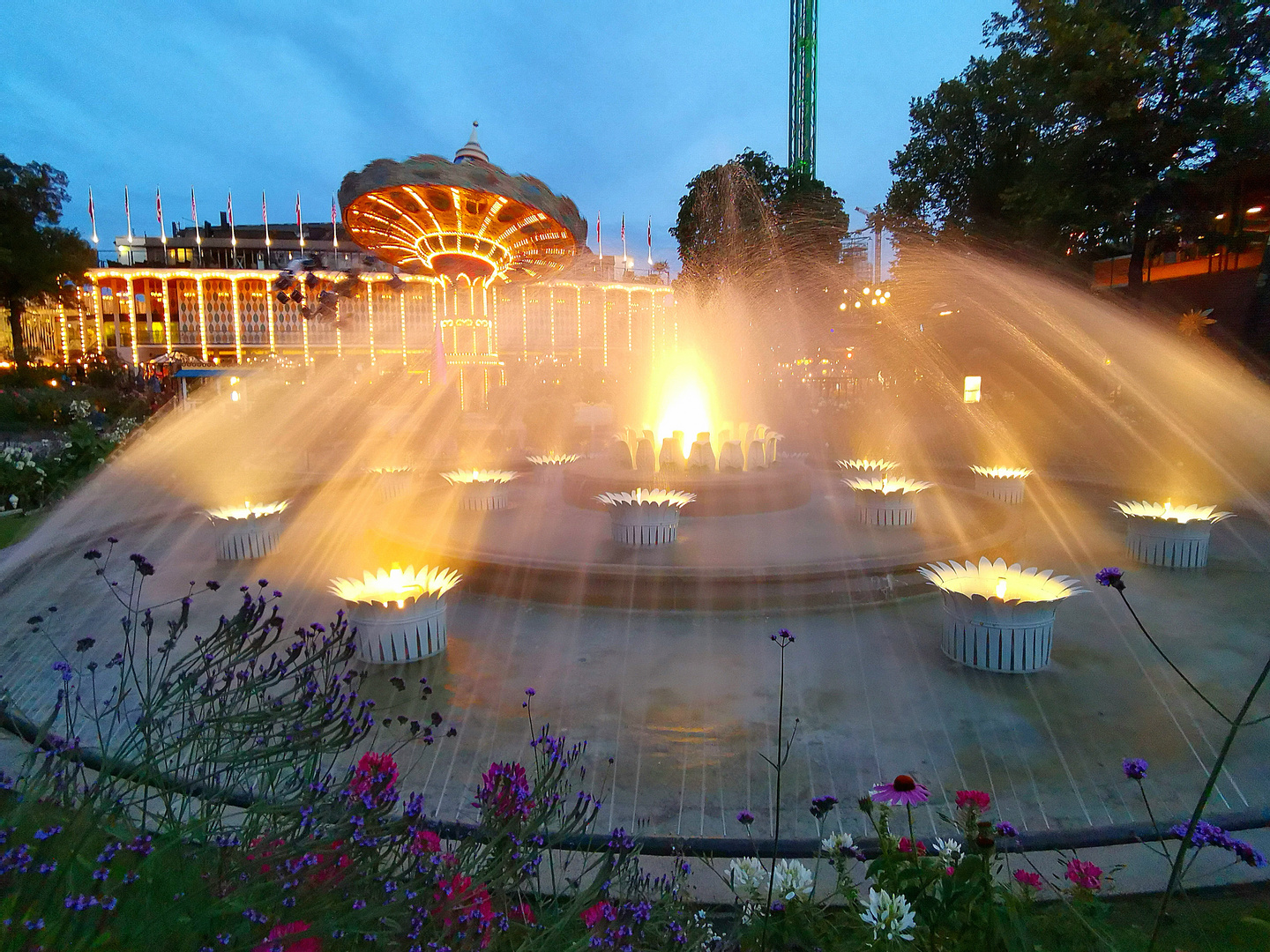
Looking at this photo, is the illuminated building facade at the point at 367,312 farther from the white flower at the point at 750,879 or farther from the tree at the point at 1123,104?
the white flower at the point at 750,879

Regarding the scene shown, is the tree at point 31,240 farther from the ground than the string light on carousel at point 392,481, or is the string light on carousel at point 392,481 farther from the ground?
the tree at point 31,240

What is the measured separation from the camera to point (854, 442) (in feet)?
76.7

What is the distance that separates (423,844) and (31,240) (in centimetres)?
5489

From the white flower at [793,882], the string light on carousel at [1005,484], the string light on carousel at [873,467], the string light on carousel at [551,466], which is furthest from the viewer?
the string light on carousel at [551,466]

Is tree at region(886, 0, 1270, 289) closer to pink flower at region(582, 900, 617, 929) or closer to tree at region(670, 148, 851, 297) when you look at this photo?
tree at region(670, 148, 851, 297)

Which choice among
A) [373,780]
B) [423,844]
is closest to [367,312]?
[373,780]

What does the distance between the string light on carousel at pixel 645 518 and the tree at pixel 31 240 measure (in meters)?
45.4

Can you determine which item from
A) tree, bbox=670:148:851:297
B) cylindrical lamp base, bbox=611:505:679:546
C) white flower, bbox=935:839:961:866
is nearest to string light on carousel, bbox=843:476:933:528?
cylindrical lamp base, bbox=611:505:679:546

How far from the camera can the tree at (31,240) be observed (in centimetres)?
4172

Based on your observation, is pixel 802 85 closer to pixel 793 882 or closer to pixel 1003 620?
pixel 1003 620

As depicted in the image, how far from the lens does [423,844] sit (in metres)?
2.51

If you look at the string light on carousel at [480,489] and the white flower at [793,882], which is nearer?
the white flower at [793,882]

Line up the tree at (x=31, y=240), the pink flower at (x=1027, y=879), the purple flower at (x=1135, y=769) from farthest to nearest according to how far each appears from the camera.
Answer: the tree at (x=31, y=240), the pink flower at (x=1027, y=879), the purple flower at (x=1135, y=769)

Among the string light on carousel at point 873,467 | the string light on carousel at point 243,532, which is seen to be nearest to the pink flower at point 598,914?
the string light on carousel at point 243,532
